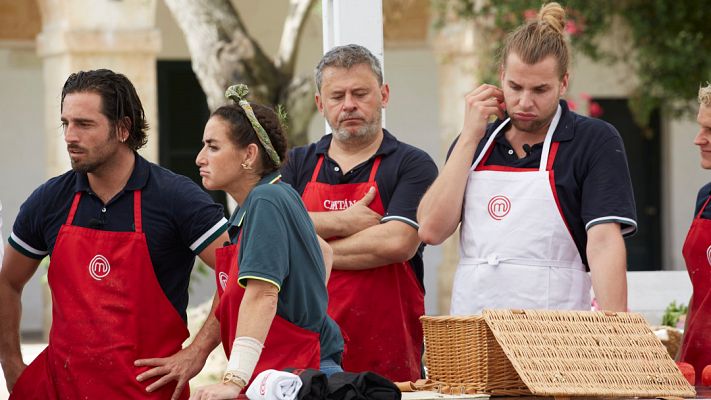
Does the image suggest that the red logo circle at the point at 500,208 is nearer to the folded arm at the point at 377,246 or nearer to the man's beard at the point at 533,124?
the man's beard at the point at 533,124

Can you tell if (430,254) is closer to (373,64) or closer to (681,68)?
(681,68)

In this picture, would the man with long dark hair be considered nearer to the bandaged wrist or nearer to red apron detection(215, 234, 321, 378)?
red apron detection(215, 234, 321, 378)

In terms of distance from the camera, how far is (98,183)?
429 centimetres

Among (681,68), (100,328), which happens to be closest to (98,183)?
(100,328)

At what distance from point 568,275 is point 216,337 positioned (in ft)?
3.57

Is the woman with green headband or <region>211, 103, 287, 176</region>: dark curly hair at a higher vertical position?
<region>211, 103, 287, 176</region>: dark curly hair

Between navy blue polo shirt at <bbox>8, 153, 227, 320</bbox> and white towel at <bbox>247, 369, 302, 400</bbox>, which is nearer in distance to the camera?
white towel at <bbox>247, 369, 302, 400</bbox>

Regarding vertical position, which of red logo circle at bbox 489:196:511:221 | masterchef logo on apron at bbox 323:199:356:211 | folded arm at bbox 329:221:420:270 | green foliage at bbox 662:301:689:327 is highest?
masterchef logo on apron at bbox 323:199:356:211

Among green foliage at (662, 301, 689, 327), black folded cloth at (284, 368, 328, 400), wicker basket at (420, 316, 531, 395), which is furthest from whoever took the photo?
green foliage at (662, 301, 689, 327)

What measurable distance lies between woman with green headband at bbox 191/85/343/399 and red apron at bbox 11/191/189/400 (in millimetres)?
308

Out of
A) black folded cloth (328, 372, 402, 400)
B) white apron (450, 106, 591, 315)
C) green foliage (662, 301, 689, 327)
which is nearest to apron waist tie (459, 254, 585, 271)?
white apron (450, 106, 591, 315)

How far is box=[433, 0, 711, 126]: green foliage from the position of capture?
12.4 metres

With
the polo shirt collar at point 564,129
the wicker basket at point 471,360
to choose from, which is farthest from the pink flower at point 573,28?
the wicker basket at point 471,360

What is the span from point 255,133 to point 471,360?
0.90 metres
